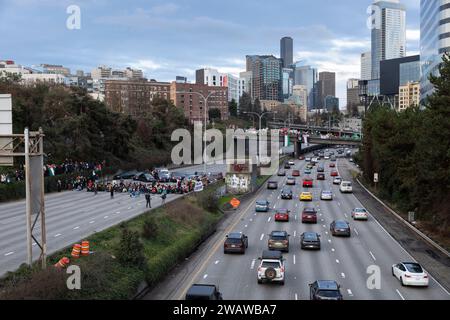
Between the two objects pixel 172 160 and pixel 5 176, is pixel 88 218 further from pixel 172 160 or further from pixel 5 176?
pixel 172 160

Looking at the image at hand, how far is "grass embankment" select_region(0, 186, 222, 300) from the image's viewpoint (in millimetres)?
17234

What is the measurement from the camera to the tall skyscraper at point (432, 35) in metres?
87.8

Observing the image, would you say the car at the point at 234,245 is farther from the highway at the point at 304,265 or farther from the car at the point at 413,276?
the car at the point at 413,276

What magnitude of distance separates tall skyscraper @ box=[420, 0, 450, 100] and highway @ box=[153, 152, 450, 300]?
54650 mm

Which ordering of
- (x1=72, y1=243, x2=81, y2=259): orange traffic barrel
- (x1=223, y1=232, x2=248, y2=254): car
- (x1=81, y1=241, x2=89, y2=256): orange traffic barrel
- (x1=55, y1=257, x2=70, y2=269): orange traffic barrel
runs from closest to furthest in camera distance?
(x1=55, y1=257, x2=70, y2=269): orange traffic barrel
(x1=72, y1=243, x2=81, y2=259): orange traffic barrel
(x1=81, y1=241, x2=89, y2=256): orange traffic barrel
(x1=223, y1=232, x2=248, y2=254): car

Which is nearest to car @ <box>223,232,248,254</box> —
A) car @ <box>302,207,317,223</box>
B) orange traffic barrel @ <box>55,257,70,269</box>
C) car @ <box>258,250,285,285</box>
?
car @ <box>258,250,285,285</box>

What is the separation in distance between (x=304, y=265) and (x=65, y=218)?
634 inches

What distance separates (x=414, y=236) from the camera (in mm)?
36906

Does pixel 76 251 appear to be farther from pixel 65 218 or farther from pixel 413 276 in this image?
pixel 413 276

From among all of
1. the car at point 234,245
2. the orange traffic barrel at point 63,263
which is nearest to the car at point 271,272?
the car at point 234,245

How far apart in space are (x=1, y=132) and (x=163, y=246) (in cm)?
1206

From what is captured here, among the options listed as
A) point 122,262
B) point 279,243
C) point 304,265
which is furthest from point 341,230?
point 122,262

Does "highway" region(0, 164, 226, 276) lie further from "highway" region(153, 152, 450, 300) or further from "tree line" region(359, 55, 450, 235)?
"tree line" region(359, 55, 450, 235)

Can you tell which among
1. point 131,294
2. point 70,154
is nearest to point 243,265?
point 131,294
